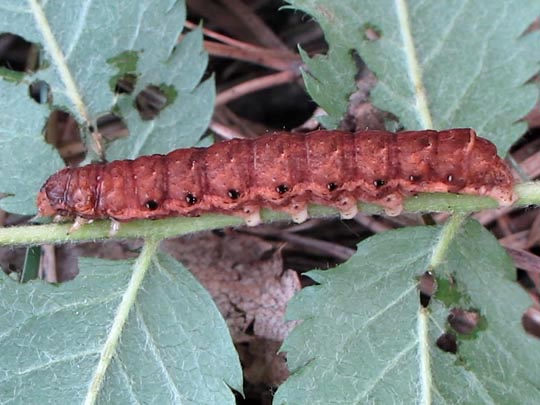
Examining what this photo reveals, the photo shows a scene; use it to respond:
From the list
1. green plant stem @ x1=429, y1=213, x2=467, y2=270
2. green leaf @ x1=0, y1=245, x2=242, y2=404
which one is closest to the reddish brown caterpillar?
green plant stem @ x1=429, y1=213, x2=467, y2=270

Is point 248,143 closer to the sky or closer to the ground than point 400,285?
closer to the sky

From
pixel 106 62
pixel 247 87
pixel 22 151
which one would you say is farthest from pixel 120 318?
pixel 247 87

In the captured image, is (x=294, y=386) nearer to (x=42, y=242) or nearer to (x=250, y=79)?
(x=42, y=242)

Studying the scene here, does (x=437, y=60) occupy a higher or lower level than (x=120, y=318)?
higher

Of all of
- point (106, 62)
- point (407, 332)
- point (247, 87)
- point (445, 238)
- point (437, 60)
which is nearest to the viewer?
point (407, 332)

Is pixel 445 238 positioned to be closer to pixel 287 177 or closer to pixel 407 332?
pixel 407 332

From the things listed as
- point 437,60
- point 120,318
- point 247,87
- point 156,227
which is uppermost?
point 247,87

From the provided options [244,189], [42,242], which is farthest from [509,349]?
[42,242]
